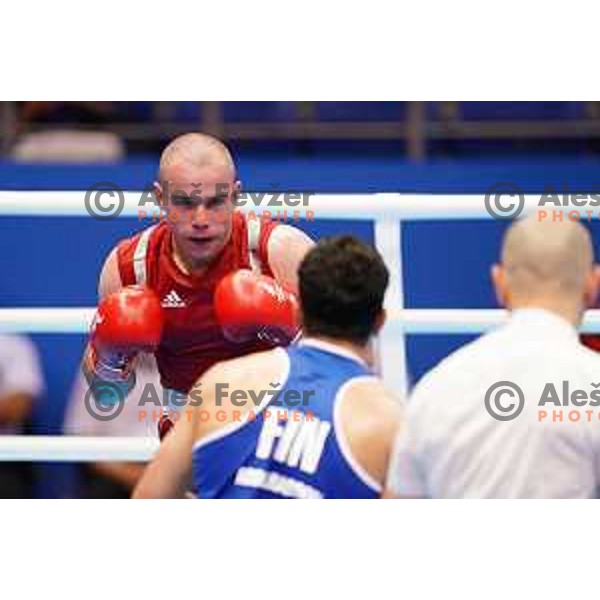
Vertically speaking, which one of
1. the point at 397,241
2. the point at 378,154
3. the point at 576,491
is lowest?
the point at 576,491

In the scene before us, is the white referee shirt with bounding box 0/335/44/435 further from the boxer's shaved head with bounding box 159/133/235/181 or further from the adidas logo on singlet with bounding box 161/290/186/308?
the boxer's shaved head with bounding box 159/133/235/181

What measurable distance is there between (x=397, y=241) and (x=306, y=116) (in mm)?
618

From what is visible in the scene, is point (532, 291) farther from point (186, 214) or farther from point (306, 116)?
point (306, 116)

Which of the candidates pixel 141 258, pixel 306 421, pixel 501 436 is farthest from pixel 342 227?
pixel 501 436

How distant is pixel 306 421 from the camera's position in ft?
7.43

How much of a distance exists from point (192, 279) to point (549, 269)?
0.77 metres

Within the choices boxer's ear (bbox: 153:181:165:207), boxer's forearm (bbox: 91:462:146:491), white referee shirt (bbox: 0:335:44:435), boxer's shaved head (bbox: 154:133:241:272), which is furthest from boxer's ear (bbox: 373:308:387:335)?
white referee shirt (bbox: 0:335:44:435)

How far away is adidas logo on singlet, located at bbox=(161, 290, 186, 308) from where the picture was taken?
8.91 feet

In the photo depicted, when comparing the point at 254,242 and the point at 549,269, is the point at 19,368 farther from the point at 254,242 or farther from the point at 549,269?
the point at 549,269

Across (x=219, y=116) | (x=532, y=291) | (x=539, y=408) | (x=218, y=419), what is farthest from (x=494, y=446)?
(x=219, y=116)

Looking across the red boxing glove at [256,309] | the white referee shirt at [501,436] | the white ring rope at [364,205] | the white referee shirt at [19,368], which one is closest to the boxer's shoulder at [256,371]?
the red boxing glove at [256,309]

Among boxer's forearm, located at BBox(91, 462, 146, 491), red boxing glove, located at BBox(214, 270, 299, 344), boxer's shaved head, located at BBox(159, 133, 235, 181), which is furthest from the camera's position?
boxer's forearm, located at BBox(91, 462, 146, 491)

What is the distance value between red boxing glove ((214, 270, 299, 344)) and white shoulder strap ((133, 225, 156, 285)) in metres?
0.21

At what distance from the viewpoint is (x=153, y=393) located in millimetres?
2750
